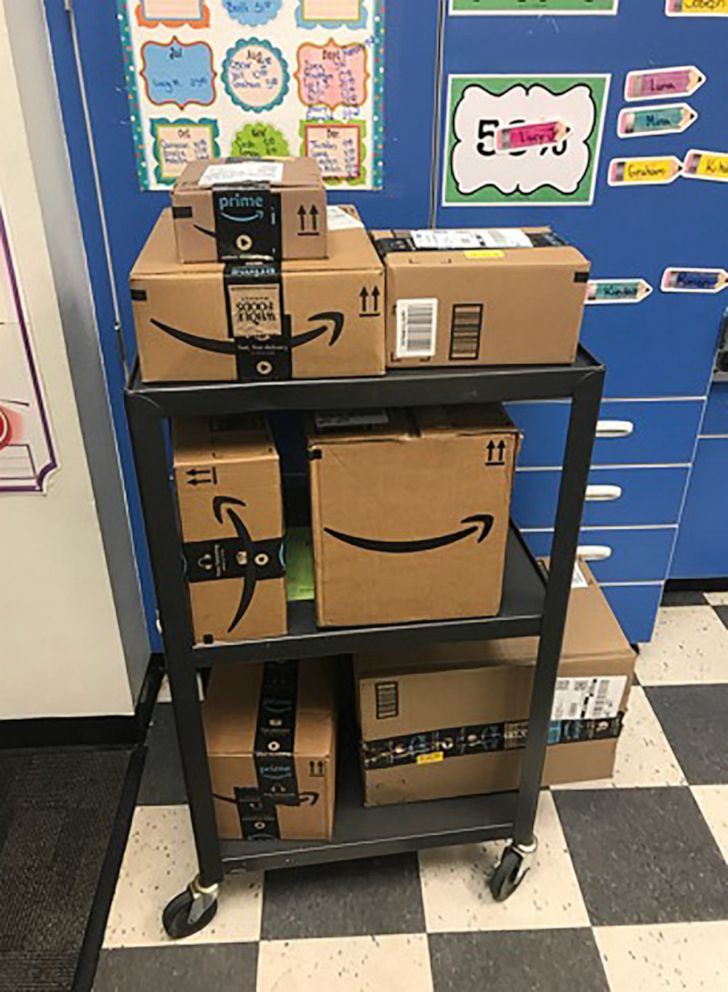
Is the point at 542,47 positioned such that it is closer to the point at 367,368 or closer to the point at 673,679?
the point at 367,368

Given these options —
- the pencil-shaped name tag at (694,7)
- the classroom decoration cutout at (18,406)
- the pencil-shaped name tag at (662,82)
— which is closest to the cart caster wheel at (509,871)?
the classroom decoration cutout at (18,406)

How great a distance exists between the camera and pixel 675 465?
5.89ft

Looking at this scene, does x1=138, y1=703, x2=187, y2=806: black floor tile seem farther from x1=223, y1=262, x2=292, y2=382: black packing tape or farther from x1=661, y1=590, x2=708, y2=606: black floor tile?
x1=661, y1=590, x2=708, y2=606: black floor tile

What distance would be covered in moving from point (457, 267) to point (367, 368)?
0.54 feet

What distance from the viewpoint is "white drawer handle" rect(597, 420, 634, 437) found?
68.2 inches

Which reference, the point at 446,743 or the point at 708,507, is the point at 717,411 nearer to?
the point at 708,507

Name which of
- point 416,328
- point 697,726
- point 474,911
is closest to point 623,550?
point 697,726

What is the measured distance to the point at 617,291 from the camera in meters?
1.59

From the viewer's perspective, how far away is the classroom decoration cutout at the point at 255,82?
51.0 inches

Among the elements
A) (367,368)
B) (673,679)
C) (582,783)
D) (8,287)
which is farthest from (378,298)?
(673,679)

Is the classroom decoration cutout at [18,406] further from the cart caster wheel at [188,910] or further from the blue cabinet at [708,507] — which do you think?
the blue cabinet at [708,507]

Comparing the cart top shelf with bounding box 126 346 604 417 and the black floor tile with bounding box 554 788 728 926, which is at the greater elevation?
the cart top shelf with bounding box 126 346 604 417

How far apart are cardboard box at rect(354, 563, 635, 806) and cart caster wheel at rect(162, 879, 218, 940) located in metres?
0.32

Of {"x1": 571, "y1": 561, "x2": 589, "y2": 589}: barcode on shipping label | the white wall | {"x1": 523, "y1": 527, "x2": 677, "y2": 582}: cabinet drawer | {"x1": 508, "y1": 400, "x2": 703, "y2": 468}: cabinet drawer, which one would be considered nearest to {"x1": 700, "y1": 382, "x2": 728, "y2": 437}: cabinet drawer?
{"x1": 508, "y1": 400, "x2": 703, "y2": 468}: cabinet drawer
